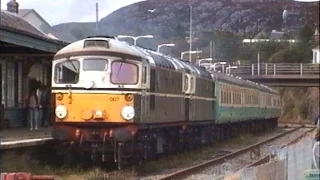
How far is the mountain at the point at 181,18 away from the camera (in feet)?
68.1

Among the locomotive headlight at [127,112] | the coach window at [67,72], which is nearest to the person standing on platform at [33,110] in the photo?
the coach window at [67,72]

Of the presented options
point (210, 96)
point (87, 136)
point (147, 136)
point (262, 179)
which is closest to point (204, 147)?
point (210, 96)

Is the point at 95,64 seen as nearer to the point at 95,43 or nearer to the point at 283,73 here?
the point at 95,43

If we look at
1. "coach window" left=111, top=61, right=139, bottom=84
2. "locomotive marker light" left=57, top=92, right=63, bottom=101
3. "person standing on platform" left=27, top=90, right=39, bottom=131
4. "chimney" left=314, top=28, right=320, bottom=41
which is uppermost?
"chimney" left=314, top=28, right=320, bottom=41

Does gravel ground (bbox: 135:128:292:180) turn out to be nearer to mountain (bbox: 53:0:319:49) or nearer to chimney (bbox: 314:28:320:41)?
mountain (bbox: 53:0:319:49)

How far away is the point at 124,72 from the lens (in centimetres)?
1716

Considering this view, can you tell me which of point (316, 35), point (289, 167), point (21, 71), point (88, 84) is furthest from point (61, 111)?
point (316, 35)

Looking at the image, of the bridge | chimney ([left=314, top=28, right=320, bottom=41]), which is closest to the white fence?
chimney ([left=314, top=28, right=320, bottom=41])

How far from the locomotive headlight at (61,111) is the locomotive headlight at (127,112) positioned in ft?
4.30

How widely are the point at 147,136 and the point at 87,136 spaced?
1.92 metres

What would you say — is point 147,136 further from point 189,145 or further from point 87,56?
point 189,145

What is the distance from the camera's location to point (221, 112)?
2939cm

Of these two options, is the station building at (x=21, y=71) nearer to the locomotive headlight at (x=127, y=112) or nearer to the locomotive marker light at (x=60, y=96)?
the locomotive marker light at (x=60, y=96)

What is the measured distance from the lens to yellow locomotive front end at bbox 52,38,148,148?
16844mm
